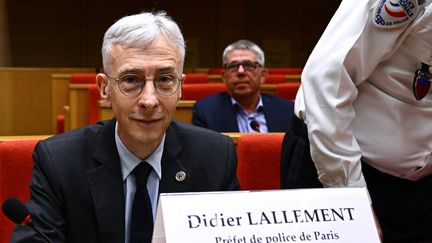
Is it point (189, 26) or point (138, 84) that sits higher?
point (138, 84)

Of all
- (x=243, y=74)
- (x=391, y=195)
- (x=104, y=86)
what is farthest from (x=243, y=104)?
(x=104, y=86)

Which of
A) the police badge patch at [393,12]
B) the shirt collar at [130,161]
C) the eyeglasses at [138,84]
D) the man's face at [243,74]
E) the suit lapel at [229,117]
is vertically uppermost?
the police badge patch at [393,12]

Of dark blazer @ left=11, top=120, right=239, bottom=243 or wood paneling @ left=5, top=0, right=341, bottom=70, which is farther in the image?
wood paneling @ left=5, top=0, right=341, bottom=70

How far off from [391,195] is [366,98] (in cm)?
29

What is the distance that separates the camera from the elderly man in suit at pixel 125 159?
1447 millimetres

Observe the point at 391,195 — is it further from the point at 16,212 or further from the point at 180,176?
the point at 16,212

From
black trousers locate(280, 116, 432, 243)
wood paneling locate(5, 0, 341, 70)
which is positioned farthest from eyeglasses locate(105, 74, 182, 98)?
wood paneling locate(5, 0, 341, 70)

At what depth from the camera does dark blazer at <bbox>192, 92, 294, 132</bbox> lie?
387 centimetres

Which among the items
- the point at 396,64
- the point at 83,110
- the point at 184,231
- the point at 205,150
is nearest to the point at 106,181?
the point at 205,150

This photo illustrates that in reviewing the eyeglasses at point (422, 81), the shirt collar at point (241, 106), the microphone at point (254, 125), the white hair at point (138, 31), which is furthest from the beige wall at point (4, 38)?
the eyeglasses at point (422, 81)

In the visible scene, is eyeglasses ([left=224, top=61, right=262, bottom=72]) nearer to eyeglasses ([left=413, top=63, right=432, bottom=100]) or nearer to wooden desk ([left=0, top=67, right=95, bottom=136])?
eyeglasses ([left=413, top=63, right=432, bottom=100])

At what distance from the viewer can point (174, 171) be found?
160cm

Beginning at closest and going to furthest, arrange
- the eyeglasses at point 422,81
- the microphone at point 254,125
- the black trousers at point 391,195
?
the eyeglasses at point 422,81 → the black trousers at point 391,195 → the microphone at point 254,125

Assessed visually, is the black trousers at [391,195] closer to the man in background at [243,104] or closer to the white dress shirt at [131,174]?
the white dress shirt at [131,174]
